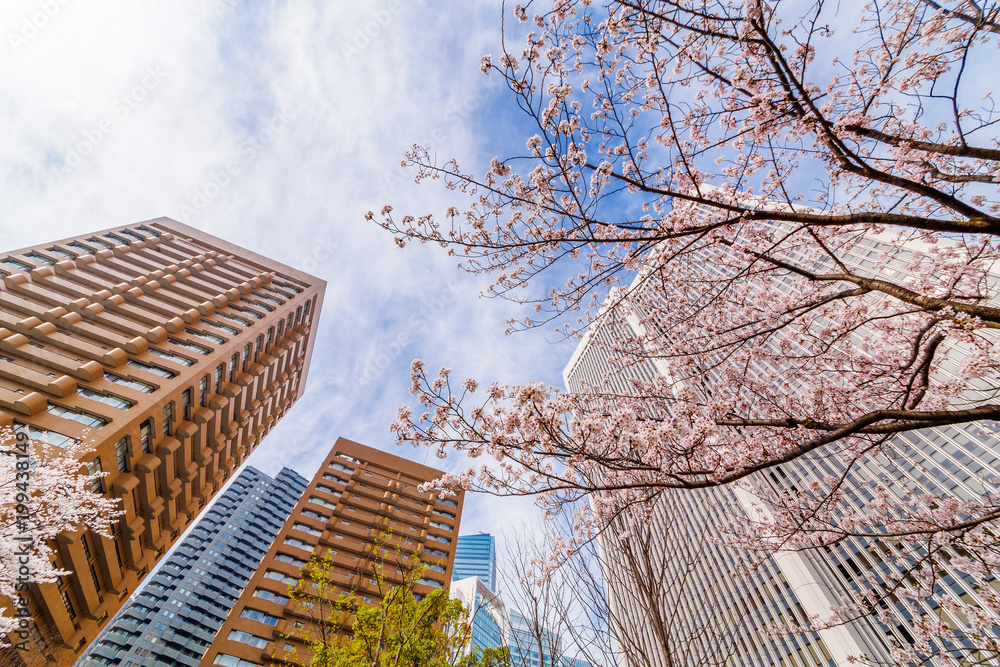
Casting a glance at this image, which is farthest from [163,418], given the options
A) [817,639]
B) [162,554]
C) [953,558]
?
[817,639]

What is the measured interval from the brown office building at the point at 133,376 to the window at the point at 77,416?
43 mm

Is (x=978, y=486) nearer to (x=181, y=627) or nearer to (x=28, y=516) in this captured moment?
(x=28, y=516)

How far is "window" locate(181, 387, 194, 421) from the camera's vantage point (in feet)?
67.9

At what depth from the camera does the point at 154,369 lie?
20.1 meters

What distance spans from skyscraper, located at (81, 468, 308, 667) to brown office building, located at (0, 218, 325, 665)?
2261 inches

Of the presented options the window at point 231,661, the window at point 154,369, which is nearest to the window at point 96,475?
the window at point 154,369

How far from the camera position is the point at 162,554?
72.3 feet

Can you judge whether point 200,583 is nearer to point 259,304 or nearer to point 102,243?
point 259,304

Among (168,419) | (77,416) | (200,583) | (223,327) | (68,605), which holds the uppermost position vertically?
(200,583)

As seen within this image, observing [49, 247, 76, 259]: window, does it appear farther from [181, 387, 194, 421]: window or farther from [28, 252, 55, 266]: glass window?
[181, 387, 194, 421]: window

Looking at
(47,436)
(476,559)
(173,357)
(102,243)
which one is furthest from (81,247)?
(476,559)

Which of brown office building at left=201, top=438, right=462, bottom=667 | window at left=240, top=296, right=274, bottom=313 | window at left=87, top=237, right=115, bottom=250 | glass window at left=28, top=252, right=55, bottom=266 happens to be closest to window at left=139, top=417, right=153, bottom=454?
brown office building at left=201, top=438, right=462, bottom=667

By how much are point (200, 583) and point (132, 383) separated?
79832 millimetres

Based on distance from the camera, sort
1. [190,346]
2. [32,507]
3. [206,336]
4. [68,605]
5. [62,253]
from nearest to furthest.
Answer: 1. [32,507]
2. [68,605]
3. [190,346]
4. [206,336]
5. [62,253]
